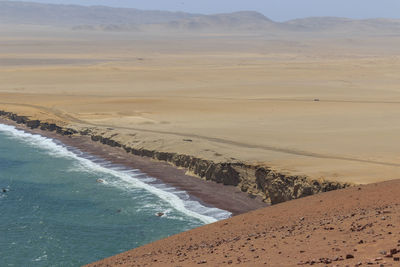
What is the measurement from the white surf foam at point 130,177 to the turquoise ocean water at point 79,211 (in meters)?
0.05

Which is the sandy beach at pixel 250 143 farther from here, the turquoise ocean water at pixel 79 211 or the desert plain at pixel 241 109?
the turquoise ocean water at pixel 79 211

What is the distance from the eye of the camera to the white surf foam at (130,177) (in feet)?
92.7

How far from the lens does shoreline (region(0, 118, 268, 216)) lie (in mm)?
Result: 29484

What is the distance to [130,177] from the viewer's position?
35.3 meters

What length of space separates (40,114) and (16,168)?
59.7ft

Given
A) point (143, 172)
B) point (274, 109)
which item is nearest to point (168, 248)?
point (143, 172)

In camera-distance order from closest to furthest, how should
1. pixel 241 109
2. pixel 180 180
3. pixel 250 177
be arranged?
pixel 250 177 → pixel 180 180 → pixel 241 109

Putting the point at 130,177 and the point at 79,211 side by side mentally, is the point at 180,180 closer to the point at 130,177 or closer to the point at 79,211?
the point at 130,177

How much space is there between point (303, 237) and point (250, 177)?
15.0m

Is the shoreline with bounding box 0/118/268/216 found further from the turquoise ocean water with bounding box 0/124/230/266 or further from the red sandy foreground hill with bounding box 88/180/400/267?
the red sandy foreground hill with bounding box 88/180/400/267

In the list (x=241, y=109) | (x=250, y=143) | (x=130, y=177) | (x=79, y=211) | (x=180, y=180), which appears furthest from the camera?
(x=241, y=109)

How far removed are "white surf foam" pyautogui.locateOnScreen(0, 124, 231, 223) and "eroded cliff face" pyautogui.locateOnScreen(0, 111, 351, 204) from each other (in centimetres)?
239

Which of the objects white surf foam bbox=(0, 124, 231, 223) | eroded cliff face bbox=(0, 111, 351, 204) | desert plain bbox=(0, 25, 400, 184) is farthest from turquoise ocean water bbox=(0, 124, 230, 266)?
desert plain bbox=(0, 25, 400, 184)

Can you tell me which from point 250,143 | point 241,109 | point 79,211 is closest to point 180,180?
point 250,143
